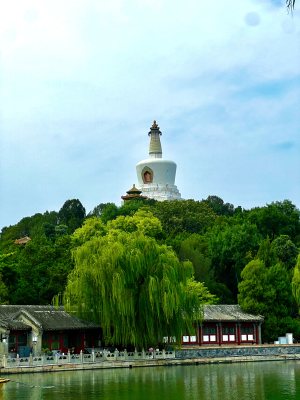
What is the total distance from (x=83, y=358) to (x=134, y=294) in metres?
4.16

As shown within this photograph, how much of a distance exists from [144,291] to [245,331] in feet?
41.5

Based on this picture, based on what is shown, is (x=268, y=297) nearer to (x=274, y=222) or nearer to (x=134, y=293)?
(x=134, y=293)

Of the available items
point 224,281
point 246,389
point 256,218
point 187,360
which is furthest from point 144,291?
point 256,218

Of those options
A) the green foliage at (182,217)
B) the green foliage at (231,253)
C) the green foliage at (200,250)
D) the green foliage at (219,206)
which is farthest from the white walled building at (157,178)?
the green foliage at (231,253)

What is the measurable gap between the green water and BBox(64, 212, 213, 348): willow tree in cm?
251

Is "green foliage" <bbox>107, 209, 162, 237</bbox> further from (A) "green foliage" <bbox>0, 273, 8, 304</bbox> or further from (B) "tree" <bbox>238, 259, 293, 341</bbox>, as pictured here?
(A) "green foliage" <bbox>0, 273, 8, 304</bbox>

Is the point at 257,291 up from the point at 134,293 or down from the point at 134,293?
up

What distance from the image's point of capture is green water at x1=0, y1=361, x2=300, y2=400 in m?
24.1

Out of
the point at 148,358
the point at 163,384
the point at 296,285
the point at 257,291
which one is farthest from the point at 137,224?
the point at 163,384

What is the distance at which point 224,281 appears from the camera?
59.1m

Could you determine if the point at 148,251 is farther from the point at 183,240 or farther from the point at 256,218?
the point at 256,218

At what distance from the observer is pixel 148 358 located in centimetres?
3650

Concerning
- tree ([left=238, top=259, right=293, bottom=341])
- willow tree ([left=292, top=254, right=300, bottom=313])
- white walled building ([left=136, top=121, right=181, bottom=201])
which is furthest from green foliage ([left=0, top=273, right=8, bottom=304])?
white walled building ([left=136, top=121, right=181, bottom=201])

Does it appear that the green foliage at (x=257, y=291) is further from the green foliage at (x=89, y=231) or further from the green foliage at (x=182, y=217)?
the green foliage at (x=182, y=217)
